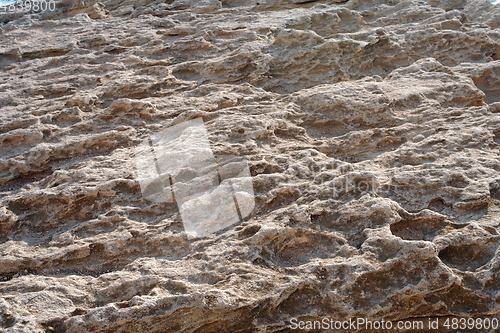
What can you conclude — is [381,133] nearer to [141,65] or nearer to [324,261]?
[324,261]

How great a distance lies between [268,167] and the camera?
14.5ft

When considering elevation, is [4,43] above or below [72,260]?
above

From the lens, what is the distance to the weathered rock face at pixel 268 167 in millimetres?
3252

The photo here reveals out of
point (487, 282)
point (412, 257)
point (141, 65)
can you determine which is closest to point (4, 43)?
point (141, 65)

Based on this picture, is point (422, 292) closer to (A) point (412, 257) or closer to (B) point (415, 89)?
(A) point (412, 257)

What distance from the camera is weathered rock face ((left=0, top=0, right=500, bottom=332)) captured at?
128 inches

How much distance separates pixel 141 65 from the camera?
6648 mm

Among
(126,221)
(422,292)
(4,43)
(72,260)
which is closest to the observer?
(422,292)

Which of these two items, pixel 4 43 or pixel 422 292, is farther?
pixel 4 43

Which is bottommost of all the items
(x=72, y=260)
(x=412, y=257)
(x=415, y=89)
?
(x=72, y=260)

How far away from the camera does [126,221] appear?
13.4ft

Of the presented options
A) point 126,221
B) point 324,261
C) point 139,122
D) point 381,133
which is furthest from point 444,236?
point 139,122

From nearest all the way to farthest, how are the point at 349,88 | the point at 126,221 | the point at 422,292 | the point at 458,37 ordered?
the point at 422,292 → the point at 126,221 → the point at 349,88 → the point at 458,37

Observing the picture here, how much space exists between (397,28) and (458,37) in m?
1.02
